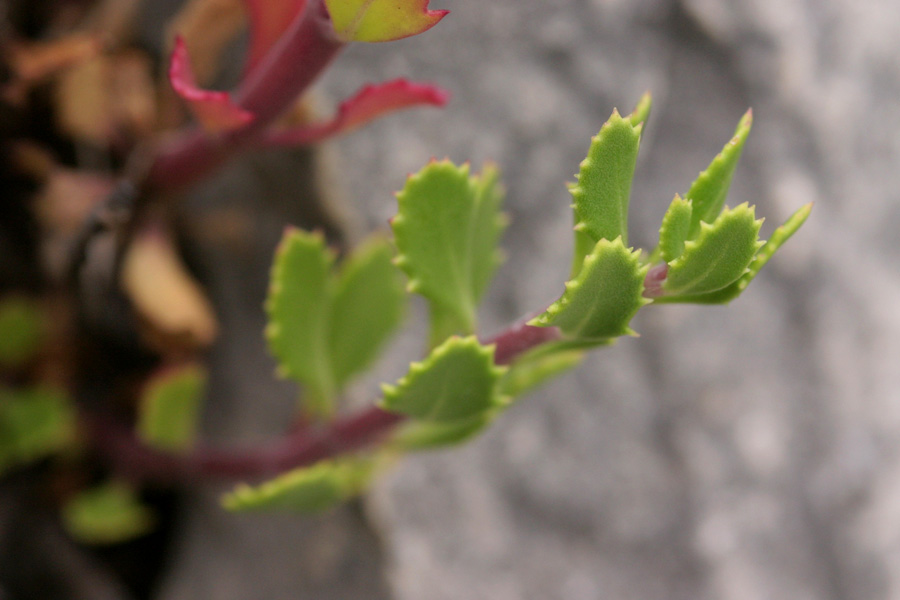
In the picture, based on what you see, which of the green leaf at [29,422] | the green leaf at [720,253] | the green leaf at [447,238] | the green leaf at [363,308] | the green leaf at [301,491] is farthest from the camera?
the green leaf at [29,422]

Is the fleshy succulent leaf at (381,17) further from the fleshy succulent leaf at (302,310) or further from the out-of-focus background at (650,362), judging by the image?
the out-of-focus background at (650,362)

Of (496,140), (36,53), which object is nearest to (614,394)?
(496,140)

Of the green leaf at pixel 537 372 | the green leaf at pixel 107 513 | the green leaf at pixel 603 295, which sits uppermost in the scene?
the green leaf at pixel 603 295

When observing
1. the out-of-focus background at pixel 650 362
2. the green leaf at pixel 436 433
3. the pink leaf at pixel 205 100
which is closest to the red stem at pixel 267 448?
the green leaf at pixel 436 433

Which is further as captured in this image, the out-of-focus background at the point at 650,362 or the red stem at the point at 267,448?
the out-of-focus background at the point at 650,362

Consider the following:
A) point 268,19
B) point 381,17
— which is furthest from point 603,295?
point 268,19

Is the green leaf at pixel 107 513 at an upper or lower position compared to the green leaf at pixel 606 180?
lower

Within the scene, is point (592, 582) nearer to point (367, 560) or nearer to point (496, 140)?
point (367, 560)
